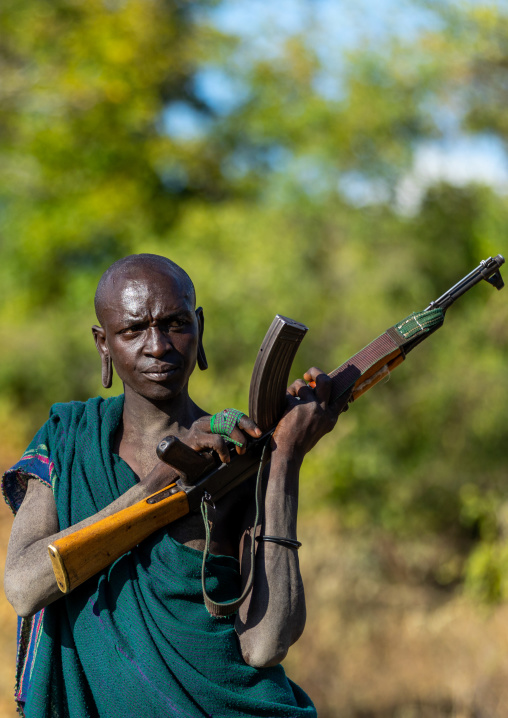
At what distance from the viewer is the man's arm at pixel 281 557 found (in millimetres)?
2455

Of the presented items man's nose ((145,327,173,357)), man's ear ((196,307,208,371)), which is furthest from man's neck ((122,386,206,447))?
man's nose ((145,327,173,357))

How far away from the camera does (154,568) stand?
101 inches

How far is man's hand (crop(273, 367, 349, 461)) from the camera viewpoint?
2578 mm

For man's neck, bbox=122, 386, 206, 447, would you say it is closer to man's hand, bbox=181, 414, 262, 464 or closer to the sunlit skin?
the sunlit skin

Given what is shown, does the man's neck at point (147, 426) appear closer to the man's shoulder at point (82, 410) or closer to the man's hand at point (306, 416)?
the man's shoulder at point (82, 410)

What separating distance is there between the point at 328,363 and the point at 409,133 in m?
3.33

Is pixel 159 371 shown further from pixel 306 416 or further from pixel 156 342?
pixel 306 416

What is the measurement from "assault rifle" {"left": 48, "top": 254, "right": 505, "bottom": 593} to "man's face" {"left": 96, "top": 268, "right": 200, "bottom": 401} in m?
0.26

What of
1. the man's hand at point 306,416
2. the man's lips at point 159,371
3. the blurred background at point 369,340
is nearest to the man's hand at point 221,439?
the man's hand at point 306,416

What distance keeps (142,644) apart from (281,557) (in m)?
0.51

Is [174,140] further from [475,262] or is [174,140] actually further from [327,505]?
[327,505]

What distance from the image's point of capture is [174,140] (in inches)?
706

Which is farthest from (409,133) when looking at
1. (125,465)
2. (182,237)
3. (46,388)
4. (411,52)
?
(125,465)

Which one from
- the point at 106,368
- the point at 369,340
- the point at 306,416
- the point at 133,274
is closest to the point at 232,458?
the point at 306,416
